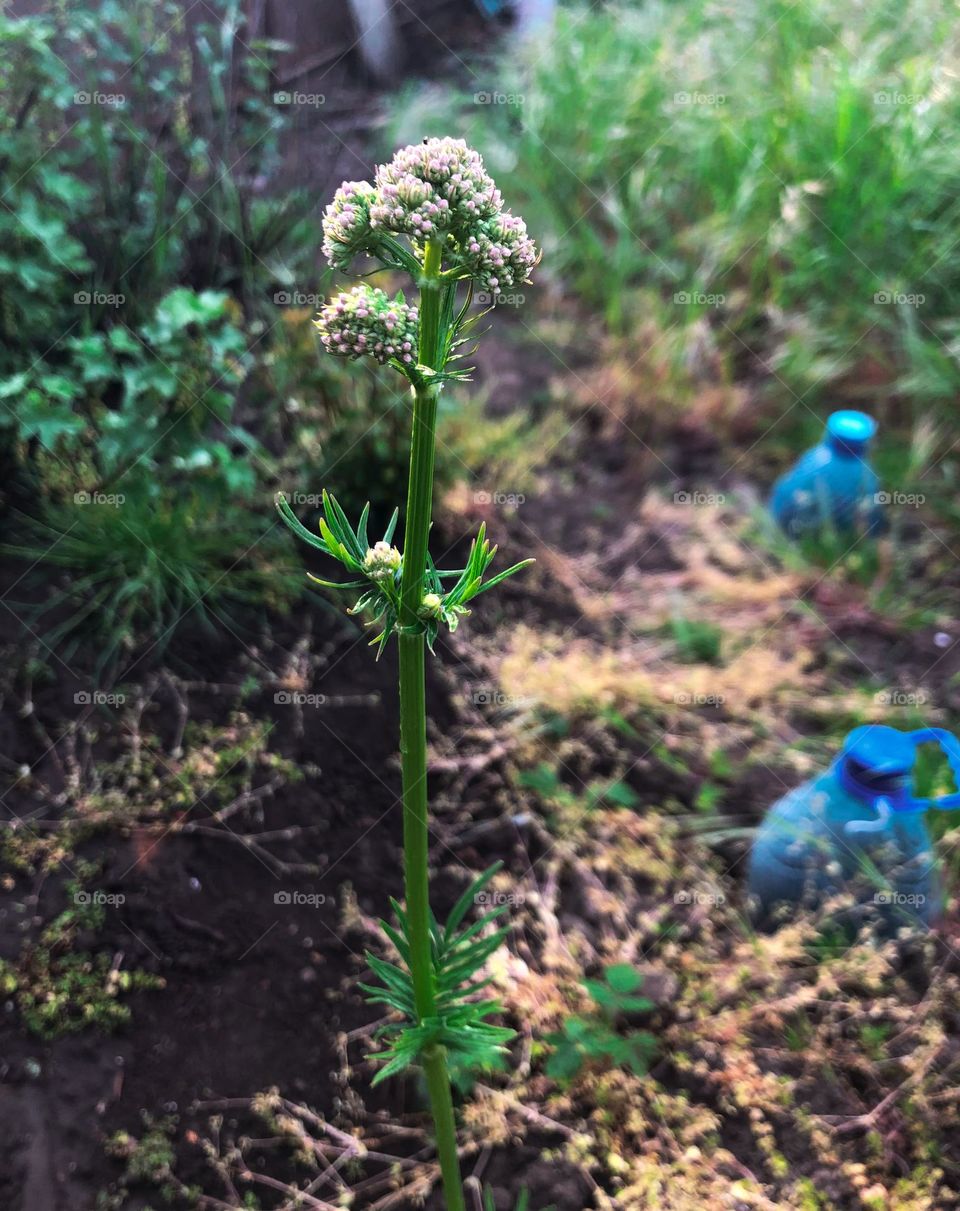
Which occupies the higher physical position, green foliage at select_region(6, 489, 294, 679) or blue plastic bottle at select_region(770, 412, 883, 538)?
blue plastic bottle at select_region(770, 412, 883, 538)

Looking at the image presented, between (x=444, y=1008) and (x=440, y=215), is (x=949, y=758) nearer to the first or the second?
(x=444, y=1008)

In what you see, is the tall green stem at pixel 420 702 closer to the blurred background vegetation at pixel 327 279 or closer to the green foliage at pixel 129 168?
the blurred background vegetation at pixel 327 279

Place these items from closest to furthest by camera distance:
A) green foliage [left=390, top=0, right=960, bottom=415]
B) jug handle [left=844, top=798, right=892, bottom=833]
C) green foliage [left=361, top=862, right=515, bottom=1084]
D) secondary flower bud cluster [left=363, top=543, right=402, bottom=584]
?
1. secondary flower bud cluster [left=363, top=543, right=402, bottom=584]
2. green foliage [left=361, top=862, right=515, bottom=1084]
3. jug handle [left=844, top=798, right=892, bottom=833]
4. green foliage [left=390, top=0, right=960, bottom=415]

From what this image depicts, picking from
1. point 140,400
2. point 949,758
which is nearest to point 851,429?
point 949,758

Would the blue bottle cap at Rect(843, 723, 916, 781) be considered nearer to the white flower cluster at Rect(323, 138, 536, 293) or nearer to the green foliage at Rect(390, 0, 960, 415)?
the white flower cluster at Rect(323, 138, 536, 293)

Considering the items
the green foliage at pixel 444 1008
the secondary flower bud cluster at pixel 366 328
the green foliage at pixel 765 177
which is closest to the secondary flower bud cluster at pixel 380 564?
the secondary flower bud cluster at pixel 366 328

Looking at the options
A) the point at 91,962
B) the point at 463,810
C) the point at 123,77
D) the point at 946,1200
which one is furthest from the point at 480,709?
the point at 123,77

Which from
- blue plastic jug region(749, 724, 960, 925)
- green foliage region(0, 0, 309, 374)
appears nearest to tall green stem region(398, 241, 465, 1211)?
blue plastic jug region(749, 724, 960, 925)
